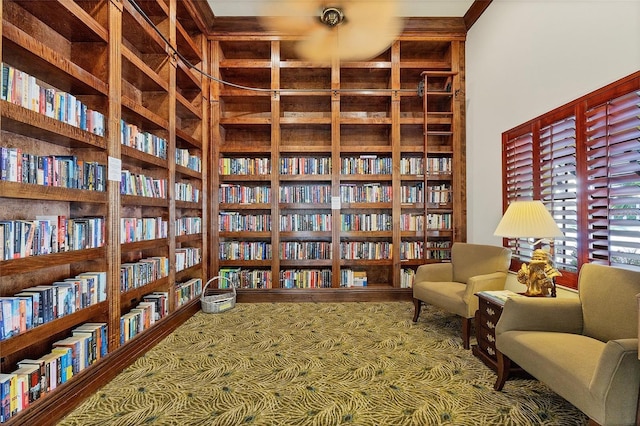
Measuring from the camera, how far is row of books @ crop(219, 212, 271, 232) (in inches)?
165

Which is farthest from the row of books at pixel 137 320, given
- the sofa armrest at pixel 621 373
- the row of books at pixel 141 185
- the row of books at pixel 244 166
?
the sofa armrest at pixel 621 373

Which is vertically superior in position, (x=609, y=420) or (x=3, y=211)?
(x=3, y=211)

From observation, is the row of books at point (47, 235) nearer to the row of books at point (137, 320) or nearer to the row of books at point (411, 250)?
the row of books at point (137, 320)

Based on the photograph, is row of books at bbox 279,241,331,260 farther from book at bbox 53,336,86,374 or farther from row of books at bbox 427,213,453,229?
book at bbox 53,336,86,374

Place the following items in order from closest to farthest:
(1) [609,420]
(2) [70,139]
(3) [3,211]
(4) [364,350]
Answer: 1. (1) [609,420]
2. (3) [3,211]
3. (2) [70,139]
4. (4) [364,350]

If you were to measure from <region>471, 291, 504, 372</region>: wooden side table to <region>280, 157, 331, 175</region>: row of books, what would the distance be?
2.45m

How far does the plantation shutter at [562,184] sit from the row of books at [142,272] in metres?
3.49

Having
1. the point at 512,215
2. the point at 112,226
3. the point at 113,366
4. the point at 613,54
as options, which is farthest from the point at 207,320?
the point at 613,54

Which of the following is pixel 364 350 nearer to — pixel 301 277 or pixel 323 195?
pixel 301 277

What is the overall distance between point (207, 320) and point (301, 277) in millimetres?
1277

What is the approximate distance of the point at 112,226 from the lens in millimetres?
2268

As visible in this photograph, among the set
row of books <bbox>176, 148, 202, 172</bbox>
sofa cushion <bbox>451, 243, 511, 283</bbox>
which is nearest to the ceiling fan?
row of books <bbox>176, 148, 202, 172</bbox>

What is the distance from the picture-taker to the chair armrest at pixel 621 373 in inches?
51.4

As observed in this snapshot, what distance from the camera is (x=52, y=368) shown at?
1.78 meters
